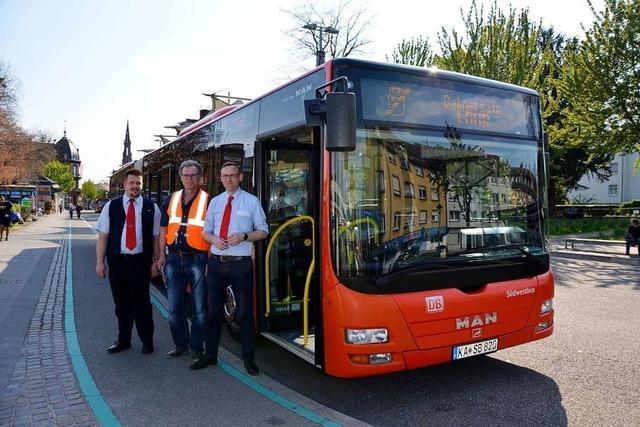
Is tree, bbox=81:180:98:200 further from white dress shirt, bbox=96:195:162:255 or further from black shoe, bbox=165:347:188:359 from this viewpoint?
black shoe, bbox=165:347:188:359

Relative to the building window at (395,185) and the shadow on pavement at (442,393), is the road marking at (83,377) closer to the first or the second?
the shadow on pavement at (442,393)

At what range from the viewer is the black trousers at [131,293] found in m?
5.53

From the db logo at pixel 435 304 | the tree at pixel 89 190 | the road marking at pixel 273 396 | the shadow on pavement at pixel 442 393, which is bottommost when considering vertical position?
the shadow on pavement at pixel 442 393

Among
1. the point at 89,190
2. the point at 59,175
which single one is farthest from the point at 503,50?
the point at 89,190

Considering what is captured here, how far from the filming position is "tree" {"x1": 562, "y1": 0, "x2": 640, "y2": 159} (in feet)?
66.4

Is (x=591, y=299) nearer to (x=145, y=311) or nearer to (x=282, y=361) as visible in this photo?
(x=282, y=361)

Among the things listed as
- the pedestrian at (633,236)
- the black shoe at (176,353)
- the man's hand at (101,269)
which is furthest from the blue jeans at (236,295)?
the pedestrian at (633,236)

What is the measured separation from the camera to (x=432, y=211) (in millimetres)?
4340

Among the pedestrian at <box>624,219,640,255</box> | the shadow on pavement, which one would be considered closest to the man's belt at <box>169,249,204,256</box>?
the shadow on pavement

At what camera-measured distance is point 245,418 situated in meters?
4.02

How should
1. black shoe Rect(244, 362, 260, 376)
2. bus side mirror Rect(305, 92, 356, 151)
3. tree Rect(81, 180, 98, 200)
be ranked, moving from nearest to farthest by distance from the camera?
bus side mirror Rect(305, 92, 356, 151), black shoe Rect(244, 362, 260, 376), tree Rect(81, 180, 98, 200)

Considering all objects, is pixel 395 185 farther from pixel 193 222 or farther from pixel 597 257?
pixel 597 257

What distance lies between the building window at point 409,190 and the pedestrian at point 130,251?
291 cm

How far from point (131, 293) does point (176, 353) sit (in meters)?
0.82
